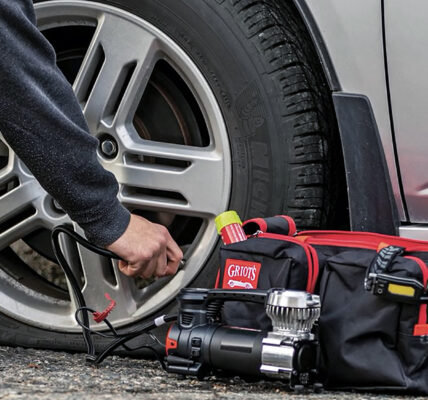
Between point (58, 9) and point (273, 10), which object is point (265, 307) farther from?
point (58, 9)

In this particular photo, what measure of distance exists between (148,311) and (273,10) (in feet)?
2.92

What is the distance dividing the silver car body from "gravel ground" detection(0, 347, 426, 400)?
0.58 metres

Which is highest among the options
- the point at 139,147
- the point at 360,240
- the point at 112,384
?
the point at 139,147

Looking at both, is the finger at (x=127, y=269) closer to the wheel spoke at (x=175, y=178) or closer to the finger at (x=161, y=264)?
the finger at (x=161, y=264)

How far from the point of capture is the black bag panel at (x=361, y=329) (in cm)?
192

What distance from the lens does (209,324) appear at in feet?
6.89

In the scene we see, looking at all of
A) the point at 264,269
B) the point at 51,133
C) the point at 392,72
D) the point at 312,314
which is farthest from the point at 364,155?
the point at 51,133

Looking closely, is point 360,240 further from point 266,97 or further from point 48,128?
point 48,128

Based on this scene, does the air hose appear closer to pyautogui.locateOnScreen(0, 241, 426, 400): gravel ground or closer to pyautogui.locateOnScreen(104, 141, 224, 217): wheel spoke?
pyautogui.locateOnScreen(0, 241, 426, 400): gravel ground

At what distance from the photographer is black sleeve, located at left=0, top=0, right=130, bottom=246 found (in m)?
1.98

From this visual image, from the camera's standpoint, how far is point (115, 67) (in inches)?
97.3

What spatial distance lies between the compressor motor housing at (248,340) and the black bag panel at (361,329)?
5 centimetres

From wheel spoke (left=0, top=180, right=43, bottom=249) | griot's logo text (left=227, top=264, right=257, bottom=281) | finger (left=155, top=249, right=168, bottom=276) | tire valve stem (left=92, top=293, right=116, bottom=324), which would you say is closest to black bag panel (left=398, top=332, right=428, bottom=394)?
griot's logo text (left=227, top=264, right=257, bottom=281)

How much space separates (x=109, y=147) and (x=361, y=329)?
0.93m
